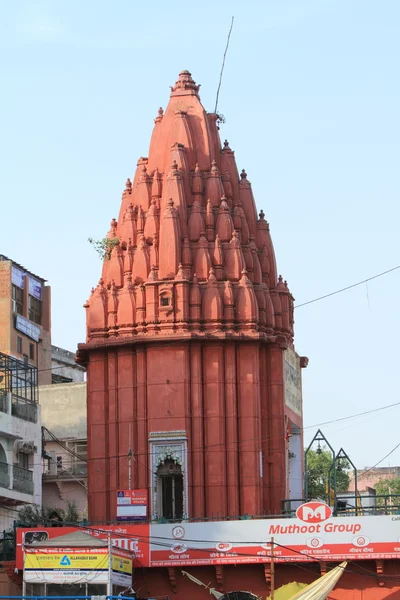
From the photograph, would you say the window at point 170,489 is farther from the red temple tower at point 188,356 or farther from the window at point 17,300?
the window at point 17,300

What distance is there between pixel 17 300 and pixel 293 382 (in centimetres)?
2914

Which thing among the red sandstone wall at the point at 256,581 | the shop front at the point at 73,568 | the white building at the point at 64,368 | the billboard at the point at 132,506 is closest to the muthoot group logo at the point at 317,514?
the red sandstone wall at the point at 256,581

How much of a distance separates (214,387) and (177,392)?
47.5 inches

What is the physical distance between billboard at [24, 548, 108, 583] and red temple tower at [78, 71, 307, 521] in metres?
5.43

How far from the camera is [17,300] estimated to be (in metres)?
72.9

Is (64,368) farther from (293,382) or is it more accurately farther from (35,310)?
(293,382)

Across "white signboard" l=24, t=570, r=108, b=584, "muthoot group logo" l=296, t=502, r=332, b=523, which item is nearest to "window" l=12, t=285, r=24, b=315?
"muthoot group logo" l=296, t=502, r=332, b=523

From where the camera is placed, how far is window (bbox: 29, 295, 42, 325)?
74.9 m

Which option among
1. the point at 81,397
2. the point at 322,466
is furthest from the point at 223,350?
the point at 322,466

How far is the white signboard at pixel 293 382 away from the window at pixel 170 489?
5.03 m

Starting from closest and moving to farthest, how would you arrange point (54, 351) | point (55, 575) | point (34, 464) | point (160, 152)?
point (55, 575) < point (160, 152) < point (34, 464) < point (54, 351)

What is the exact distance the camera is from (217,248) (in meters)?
44.3

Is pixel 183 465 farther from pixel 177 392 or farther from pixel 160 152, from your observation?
pixel 160 152

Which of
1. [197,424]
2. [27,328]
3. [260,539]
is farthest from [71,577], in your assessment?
[27,328]
